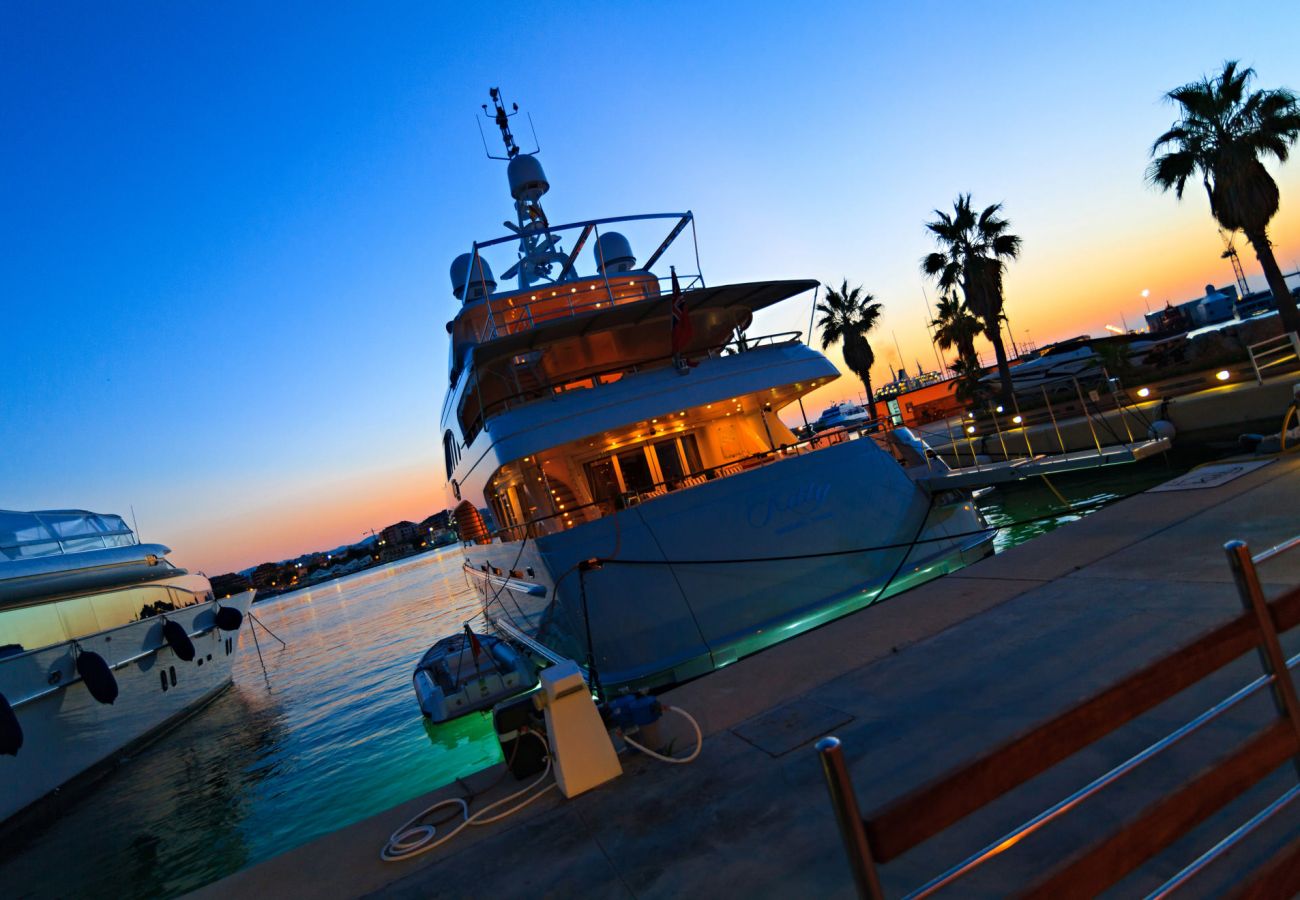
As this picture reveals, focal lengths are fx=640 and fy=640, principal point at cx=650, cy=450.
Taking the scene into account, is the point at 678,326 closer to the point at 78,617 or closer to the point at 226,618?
the point at 78,617

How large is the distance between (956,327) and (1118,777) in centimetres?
4063

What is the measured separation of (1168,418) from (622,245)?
1626 cm

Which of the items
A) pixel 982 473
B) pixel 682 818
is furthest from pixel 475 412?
pixel 682 818

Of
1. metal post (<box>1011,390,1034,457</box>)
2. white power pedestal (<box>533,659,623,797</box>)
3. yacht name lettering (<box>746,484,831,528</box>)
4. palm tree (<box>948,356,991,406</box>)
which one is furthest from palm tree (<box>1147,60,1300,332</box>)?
white power pedestal (<box>533,659,623,797</box>)

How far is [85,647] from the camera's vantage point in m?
13.5

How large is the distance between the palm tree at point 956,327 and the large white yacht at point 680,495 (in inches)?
1109

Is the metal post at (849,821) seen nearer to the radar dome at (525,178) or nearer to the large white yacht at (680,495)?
the large white yacht at (680,495)

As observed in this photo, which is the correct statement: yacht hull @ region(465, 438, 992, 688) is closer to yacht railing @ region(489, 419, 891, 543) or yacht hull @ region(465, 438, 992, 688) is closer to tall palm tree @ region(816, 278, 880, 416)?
yacht railing @ region(489, 419, 891, 543)

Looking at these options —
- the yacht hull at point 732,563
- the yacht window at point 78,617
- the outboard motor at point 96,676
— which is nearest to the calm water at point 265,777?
the outboard motor at point 96,676

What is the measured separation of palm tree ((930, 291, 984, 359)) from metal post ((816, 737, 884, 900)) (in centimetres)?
3907

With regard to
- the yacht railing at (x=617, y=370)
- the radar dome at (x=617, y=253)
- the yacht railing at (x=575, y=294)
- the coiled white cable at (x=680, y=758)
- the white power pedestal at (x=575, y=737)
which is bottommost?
the coiled white cable at (x=680, y=758)

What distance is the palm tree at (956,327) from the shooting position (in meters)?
37.6

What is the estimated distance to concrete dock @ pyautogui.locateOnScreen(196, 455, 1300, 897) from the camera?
3.15 m

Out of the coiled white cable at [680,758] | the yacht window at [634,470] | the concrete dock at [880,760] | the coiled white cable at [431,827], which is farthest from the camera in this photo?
the yacht window at [634,470]
